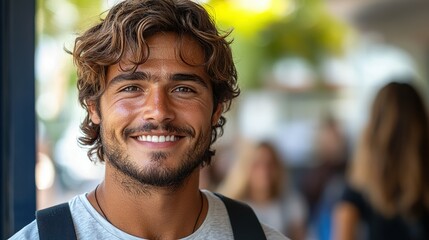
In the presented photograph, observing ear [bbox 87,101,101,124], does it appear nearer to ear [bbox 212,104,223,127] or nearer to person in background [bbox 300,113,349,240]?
ear [bbox 212,104,223,127]

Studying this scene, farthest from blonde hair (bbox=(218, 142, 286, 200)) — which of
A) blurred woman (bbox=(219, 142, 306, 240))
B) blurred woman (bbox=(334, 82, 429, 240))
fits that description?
blurred woman (bbox=(334, 82, 429, 240))

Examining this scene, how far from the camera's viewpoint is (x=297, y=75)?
50.6ft

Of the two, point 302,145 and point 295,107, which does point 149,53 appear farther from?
point 295,107

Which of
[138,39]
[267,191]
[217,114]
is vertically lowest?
[267,191]

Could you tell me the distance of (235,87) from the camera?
2764 mm

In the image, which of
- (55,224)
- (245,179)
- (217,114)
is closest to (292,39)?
(245,179)

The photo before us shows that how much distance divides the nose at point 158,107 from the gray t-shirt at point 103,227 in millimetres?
299

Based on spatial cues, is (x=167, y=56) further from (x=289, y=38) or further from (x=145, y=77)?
(x=289, y=38)

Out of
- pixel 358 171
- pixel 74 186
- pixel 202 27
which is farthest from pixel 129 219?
pixel 74 186

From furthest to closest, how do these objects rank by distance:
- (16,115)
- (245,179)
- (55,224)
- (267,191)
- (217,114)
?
1. (245,179)
2. (267,191)
3. (16,115)
4. (217,114)
5. (55,224)

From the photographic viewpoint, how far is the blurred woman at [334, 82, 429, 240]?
422cm

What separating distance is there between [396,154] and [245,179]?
2.45 meters

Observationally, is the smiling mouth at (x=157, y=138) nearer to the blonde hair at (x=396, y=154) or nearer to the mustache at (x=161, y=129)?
the mustache at (x=161, y=129)

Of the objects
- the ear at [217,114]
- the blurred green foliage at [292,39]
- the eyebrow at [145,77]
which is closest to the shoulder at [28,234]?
the eyebrow at [145,77]
